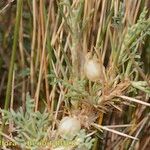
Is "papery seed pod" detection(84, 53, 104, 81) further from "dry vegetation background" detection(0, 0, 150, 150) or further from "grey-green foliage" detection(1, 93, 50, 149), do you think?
"grey-green foliage" detection(1, 93, 50, 149)

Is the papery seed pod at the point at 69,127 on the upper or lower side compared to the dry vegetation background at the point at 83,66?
lower

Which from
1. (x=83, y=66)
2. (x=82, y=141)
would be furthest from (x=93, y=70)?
(x=82, y=141)

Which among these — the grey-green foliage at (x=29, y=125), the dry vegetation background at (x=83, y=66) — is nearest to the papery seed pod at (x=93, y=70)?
the dry vegetation background at (x=83, y=66)

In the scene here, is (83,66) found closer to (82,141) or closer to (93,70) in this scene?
(93,70)

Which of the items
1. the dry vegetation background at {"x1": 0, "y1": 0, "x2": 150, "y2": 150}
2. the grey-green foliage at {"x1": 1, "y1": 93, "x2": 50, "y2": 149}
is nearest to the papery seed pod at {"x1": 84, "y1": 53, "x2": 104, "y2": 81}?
the dry vegetation background at {"x1": 0, "y1": 0, "x2": 150, "y2": 150}

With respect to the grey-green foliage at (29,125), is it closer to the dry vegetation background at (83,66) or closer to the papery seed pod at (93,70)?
the dry vegetation background at (83,66)

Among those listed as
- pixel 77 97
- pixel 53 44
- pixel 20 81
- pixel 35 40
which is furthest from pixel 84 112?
pixel 20 81

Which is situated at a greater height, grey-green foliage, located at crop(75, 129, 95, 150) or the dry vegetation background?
the dry vegetation background

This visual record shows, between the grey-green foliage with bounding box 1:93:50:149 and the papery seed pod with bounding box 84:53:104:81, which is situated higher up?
the papery seed pod with bounding box 84:53:104:81

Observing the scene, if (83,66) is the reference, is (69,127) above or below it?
below
